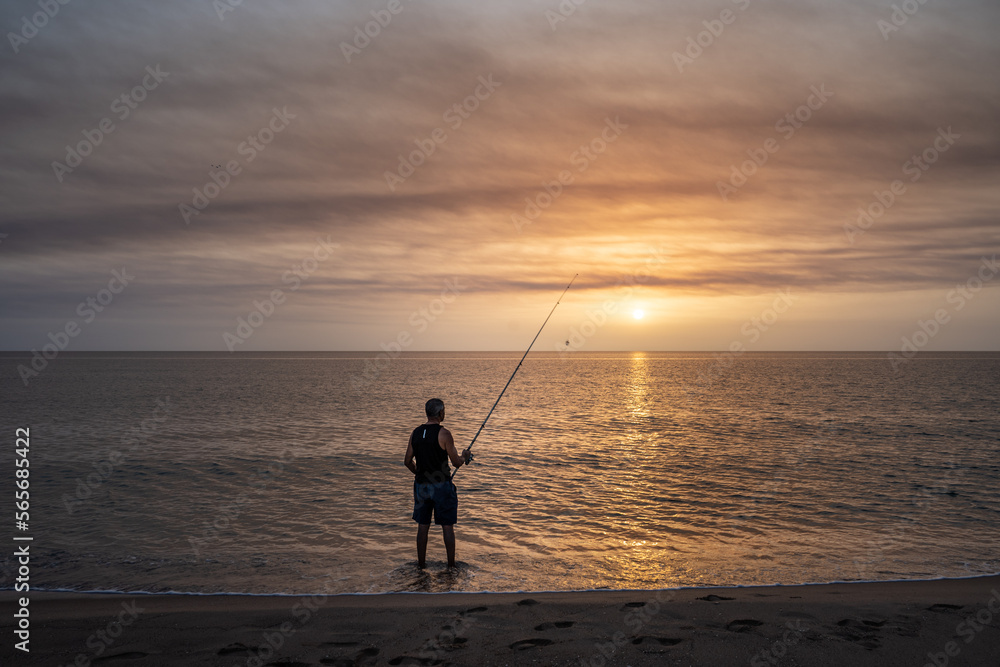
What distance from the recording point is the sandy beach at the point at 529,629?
4742 millimetres

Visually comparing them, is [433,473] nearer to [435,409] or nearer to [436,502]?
[436,502]

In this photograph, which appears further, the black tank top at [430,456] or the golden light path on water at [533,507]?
the golden light path on water at [533,507]

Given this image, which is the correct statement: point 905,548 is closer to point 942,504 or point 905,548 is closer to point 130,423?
point 942,504

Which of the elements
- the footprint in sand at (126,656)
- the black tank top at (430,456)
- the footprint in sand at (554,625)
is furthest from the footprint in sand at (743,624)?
the footprint in sand at (126,656)

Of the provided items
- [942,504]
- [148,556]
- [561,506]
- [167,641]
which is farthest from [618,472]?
[167,641]

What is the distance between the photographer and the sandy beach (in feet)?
15.6

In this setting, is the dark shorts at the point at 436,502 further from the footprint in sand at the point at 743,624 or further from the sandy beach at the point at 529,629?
the footprint in sand at the point at 743,624

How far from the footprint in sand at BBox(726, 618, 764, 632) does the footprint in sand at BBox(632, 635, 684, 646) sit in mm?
610

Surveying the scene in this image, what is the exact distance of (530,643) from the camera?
16.3 ft

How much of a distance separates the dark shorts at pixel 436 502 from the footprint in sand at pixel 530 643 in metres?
2.50

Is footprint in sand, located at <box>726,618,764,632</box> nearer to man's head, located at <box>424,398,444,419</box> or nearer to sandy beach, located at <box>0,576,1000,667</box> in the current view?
sandy beach, located at <box>0,576,1000,667</box>

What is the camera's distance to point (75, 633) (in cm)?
528

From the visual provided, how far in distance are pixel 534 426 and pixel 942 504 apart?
1623 cm

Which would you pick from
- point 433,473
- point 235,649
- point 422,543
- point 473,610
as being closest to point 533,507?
point 422,543
